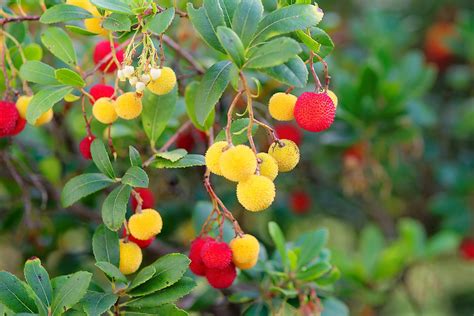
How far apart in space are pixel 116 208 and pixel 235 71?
276 millimetres

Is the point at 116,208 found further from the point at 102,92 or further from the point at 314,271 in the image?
the point at 314,271

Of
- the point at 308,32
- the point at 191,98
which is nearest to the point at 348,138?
the point at 191,98

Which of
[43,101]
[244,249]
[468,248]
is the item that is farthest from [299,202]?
[43,101]

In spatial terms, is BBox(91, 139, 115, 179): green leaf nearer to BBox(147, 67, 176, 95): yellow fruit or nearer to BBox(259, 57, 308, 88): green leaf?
BBox(147, 67, 176, 95): yellow fruit

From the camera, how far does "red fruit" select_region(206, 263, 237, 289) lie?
1.09m

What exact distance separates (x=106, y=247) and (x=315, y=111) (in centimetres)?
38

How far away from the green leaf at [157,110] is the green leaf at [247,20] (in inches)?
10.5

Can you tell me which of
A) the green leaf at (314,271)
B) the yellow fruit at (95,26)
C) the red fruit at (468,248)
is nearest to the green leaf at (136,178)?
the yellow fruit at (95,26)

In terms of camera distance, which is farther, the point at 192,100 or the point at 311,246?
the point at 311,246

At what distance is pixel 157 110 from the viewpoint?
1.21 meters

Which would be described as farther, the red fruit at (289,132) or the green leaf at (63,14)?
the red fruit at (289,132)

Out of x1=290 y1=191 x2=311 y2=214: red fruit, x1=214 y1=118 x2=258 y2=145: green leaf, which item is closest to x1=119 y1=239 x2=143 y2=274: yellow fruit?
x1=214 y1=118 x2=258 y2=145: green leaf

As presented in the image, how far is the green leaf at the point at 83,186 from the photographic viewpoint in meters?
1.09

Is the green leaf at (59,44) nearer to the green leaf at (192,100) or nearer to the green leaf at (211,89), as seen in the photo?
the green leaf at (192,100)
